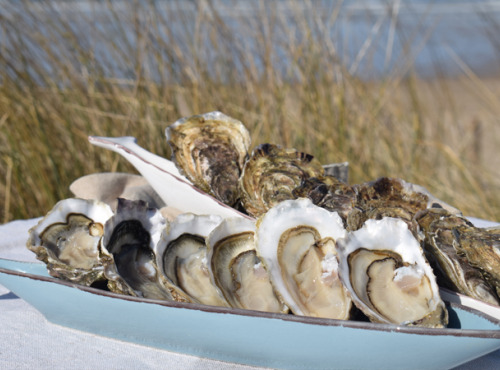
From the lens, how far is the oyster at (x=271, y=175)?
0.92 m

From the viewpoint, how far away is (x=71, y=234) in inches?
33.5

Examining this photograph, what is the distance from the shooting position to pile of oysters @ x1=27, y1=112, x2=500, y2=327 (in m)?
0.66

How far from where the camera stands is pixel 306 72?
7.02 feet

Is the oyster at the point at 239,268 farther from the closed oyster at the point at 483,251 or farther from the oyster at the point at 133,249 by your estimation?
the closed oyster at the point at 483,251

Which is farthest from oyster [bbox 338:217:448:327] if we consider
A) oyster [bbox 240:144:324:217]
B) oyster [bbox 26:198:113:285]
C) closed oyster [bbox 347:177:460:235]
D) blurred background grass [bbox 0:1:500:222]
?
blurred background grass [bbox 0:1:500:222]

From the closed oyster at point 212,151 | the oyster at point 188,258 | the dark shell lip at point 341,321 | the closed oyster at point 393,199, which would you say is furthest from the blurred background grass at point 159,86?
the dark shell lip at point 341,321

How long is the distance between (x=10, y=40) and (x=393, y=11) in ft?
4.54

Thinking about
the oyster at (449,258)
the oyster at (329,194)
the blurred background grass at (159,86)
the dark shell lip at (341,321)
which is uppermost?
the dark shell lip at (341,321)

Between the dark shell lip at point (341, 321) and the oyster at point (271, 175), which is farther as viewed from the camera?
the oyster at point (271, 175)

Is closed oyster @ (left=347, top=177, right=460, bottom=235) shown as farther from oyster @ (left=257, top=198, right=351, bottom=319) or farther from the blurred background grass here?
the blurred background grass

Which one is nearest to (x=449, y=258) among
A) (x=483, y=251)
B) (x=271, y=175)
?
(x=483, y=251)

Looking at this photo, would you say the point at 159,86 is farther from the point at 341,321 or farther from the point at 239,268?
the point at 341,321

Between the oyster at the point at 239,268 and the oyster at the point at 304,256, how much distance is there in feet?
0.08

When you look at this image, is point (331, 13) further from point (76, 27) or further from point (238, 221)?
point (238, 221)
